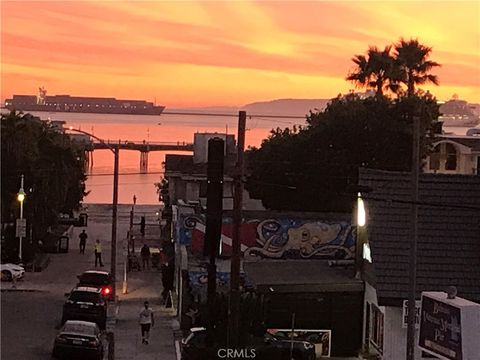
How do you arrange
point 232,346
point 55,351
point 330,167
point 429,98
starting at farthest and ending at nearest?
point 429,98
point 330,167
point 55,351
point 232,346

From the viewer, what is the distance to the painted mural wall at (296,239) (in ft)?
118

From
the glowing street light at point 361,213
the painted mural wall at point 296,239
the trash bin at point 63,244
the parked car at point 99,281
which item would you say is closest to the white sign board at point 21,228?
the parked car at point 99,281

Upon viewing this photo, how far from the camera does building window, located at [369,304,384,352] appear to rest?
83.4 feet

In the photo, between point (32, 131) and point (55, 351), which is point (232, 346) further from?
point (32, 131)

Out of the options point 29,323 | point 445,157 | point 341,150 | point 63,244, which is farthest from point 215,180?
point 445,157

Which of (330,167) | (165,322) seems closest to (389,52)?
(330,167)

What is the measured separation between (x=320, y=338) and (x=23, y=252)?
24651mm

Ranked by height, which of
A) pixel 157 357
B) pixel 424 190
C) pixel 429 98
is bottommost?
pixel 157 357

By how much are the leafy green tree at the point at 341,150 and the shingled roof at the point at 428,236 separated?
25.8 metres

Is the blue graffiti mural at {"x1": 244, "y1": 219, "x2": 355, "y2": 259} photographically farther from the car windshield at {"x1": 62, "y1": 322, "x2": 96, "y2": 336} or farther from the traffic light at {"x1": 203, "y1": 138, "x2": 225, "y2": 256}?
the traffic light at {"x1": 203, "y1": 138, "x2": 225, "y2": 256}

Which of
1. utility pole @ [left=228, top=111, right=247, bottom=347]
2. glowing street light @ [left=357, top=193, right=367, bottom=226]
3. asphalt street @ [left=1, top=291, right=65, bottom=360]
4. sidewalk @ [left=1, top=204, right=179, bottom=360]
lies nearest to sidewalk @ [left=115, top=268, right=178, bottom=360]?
sidewalk @ [left=1, top=204, right=179, bottom=360]

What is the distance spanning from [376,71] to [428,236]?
37267mm

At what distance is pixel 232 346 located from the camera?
2220 cm

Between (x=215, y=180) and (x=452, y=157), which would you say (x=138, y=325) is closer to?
(x=215, y=180)
